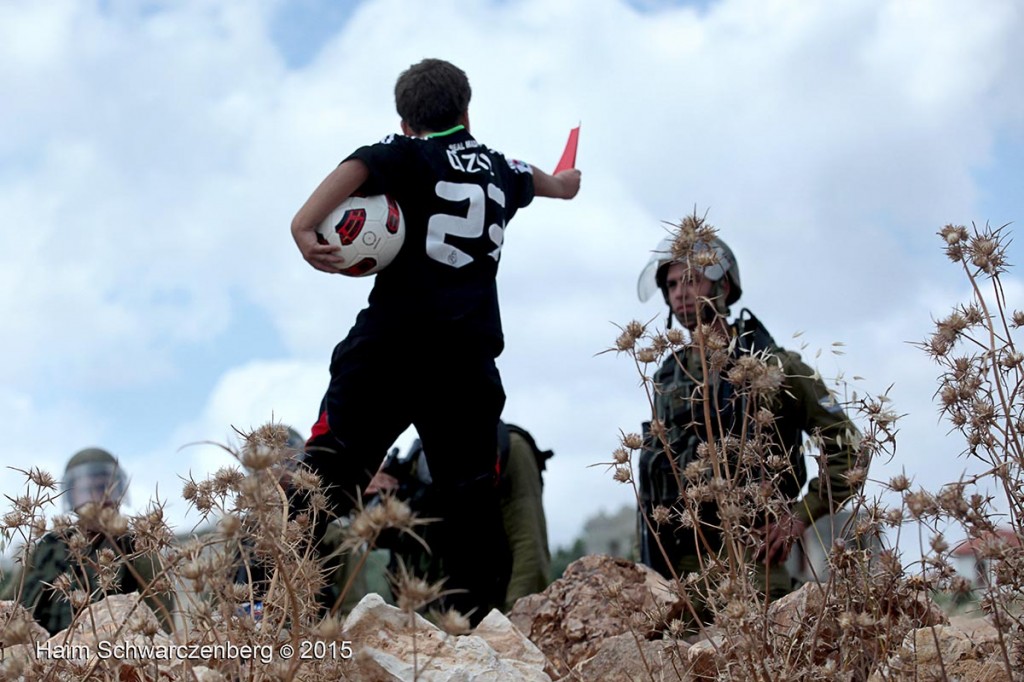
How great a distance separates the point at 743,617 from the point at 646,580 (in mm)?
2506

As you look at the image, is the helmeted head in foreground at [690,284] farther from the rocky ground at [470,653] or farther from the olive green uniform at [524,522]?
the rocky ground at [470,653]

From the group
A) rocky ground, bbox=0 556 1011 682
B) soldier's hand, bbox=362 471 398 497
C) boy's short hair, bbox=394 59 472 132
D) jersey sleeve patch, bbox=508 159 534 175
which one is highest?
boy's short hair, bbox=394 59 472 132

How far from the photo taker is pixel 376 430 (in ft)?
15.4

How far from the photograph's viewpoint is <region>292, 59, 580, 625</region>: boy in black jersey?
462 centimetres

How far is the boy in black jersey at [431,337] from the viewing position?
4625 millimetres

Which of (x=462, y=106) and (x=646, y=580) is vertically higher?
(x=462, y=106)

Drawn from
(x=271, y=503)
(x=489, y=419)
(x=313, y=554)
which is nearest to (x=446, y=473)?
(x=489, y=419)

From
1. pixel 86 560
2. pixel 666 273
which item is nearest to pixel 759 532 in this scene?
pixel 86 560

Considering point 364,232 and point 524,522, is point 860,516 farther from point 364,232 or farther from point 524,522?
point 524,522

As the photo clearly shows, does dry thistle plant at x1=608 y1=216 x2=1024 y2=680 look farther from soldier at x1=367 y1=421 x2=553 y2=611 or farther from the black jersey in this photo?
soldier at x1=367 y1=421 x2=553 y2=611

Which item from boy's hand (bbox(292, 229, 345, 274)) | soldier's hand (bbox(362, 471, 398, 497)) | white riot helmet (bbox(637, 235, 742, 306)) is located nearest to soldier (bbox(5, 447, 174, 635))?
boy's hand (bbox(292, 229, 345, 274))

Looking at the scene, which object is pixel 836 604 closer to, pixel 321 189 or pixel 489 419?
pixel 489 419

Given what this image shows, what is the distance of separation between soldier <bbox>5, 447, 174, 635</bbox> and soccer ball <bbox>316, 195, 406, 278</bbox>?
1.13m

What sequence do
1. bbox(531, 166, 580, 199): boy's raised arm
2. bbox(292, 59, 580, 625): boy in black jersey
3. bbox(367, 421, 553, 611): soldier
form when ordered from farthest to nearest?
bbox(367, 421, 553, 611): soldier, bbox(531, 166, 580, 199): boy's raised arm, bbox(292, 59, 580, 625): boy in black jersey
